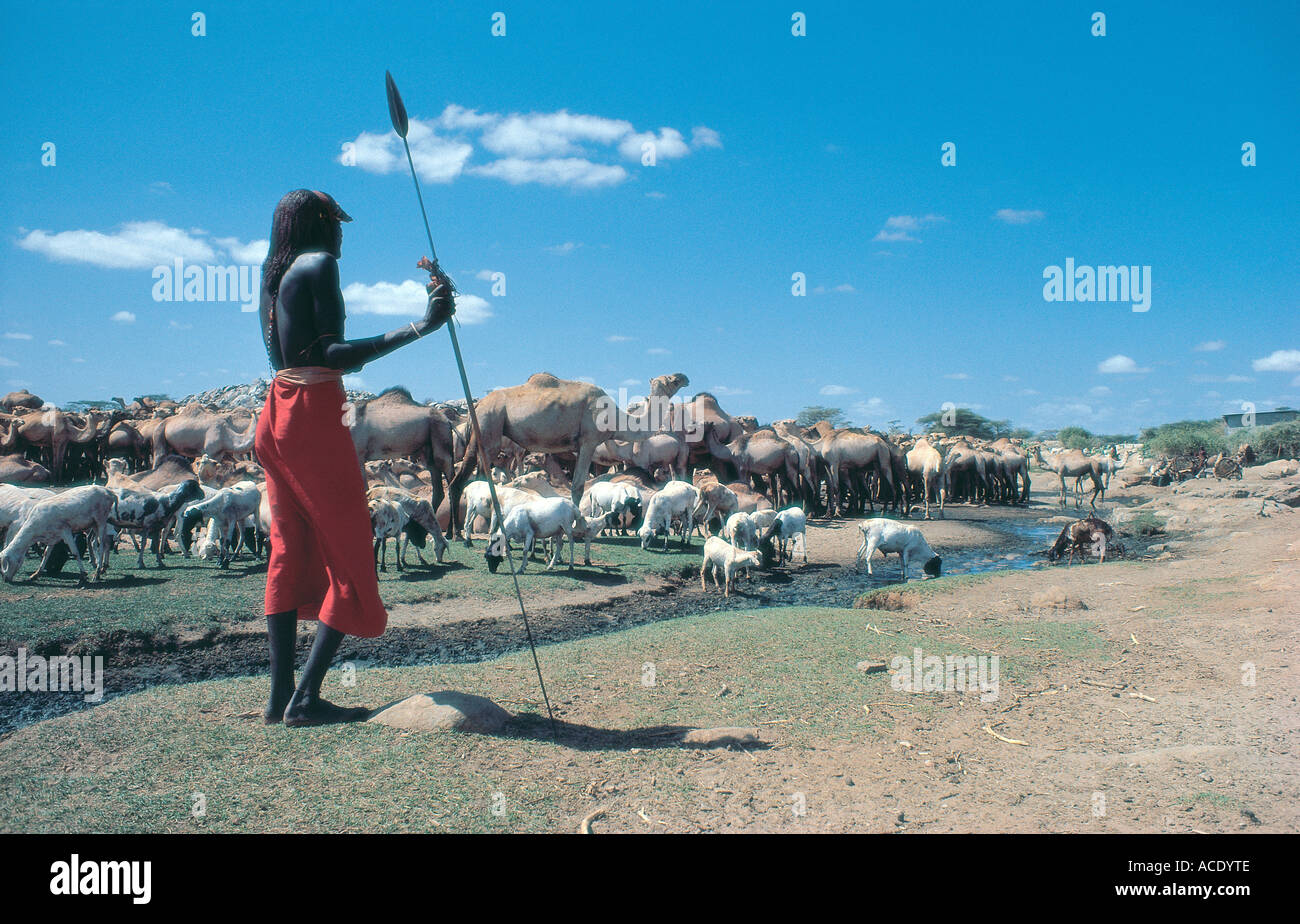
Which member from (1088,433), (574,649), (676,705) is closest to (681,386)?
(574,649)

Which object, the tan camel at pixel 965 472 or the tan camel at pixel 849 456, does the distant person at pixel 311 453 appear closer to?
the tan camel at pixel 849 456

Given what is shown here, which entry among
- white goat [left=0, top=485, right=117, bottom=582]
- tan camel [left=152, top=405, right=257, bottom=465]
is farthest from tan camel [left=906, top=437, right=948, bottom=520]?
white goat [left=0, top=485, right=117, bottom=582]

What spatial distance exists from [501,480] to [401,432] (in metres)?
3.39

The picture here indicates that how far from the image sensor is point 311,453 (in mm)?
3799

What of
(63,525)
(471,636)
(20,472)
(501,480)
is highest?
(20,472)

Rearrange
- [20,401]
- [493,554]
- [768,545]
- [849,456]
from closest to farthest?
[493,554], [768,545], [849,456], [20,401]

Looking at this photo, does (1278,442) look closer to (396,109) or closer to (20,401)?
(396,109)

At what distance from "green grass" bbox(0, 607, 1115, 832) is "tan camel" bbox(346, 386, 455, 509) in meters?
9.15

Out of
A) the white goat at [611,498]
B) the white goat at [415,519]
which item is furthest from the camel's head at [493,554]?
the white goat at [611,498]

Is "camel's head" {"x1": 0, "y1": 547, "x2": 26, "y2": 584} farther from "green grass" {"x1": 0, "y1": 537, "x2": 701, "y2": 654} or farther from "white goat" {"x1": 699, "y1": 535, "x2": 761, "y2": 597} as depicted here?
"white goat" {"x1": 699, "y1": 535, "x2": 761, "y2": 597}

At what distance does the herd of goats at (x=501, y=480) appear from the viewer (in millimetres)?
10688

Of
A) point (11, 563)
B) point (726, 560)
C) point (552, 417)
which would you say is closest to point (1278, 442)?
point (552, 417)

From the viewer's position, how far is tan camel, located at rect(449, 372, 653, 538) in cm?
1521

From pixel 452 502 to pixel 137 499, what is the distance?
5.38 meters
